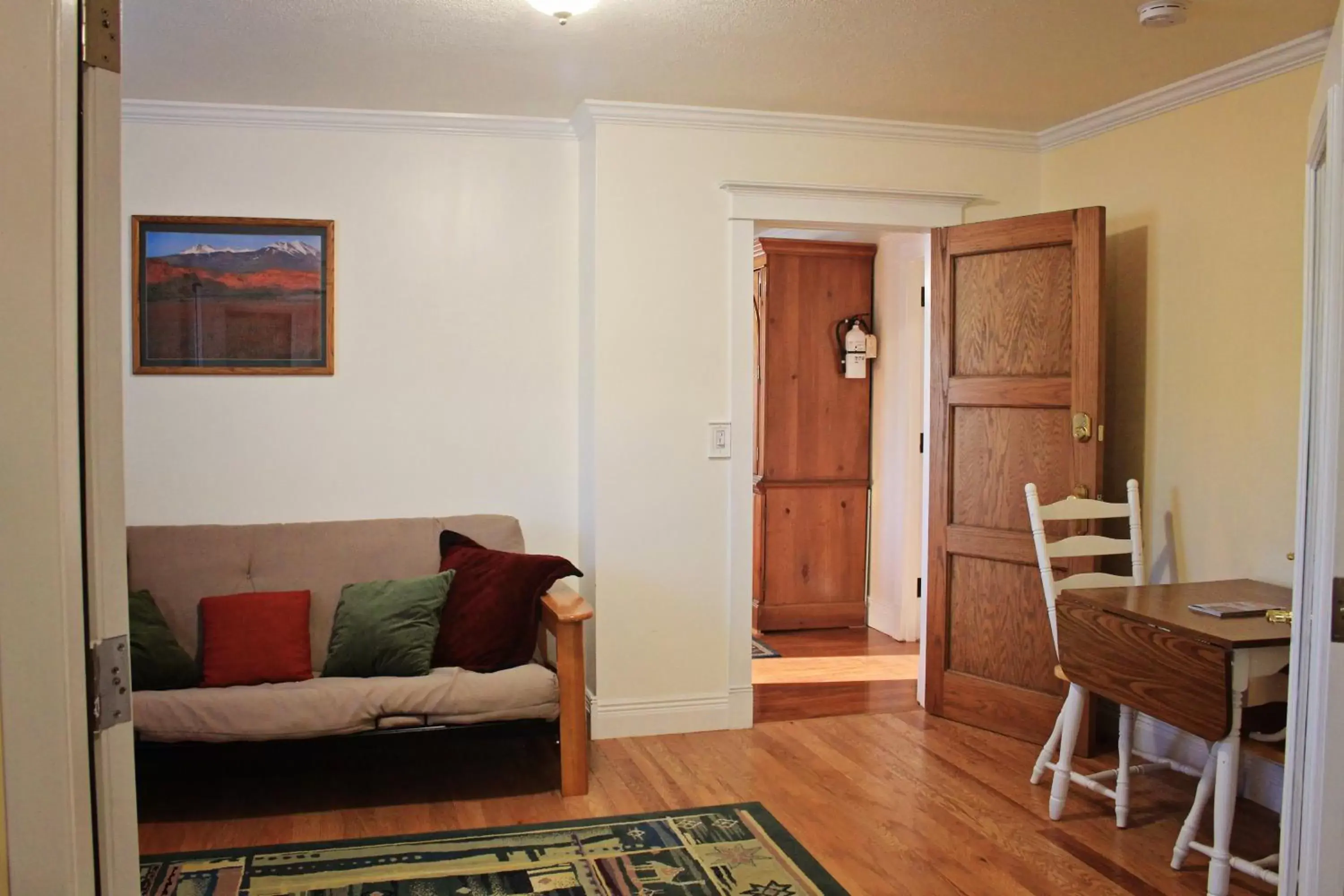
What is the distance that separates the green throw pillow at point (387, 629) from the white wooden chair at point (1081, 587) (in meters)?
1.92

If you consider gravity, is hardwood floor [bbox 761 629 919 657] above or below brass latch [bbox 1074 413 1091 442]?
below

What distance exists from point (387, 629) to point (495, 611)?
342mm

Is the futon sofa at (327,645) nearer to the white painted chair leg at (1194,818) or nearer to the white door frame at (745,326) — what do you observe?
the white door frame at (745,326)

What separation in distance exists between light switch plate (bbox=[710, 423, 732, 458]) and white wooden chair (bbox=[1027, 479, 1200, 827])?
107cm

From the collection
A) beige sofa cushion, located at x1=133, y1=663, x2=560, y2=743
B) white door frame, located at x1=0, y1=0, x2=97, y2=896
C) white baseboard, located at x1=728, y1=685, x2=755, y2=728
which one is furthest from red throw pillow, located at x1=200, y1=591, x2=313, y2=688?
white door frame, located at x1=0, y1=0, x2=97, y2=896

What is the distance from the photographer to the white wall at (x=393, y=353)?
3850 mm

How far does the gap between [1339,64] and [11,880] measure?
206 centimetres

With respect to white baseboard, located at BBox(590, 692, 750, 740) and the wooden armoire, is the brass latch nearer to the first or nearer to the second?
white baseboard, located at BBox(590, 692, 750, 740)

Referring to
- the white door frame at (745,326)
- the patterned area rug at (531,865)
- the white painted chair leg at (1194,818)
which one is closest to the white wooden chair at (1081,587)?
the white painted chair leg at (1194,818)

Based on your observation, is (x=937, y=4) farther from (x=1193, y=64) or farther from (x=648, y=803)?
(x=648, y=803)

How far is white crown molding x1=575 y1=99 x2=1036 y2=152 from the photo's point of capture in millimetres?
3861

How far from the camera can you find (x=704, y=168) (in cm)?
397

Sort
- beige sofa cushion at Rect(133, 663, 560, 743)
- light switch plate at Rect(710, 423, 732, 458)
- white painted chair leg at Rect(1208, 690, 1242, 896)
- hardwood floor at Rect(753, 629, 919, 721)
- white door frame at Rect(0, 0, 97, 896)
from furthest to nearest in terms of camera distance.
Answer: hardwood floor at Rect(753, 629, 919, 721), light switch plate at Rect(710, 423, 732, 458), beige sofa cushion at Rect(133, 663, 560, 743), white painted chair leg at Rect(1208, 690, 1242, 896), white door frame at Rect(0, 0, 97, 896)

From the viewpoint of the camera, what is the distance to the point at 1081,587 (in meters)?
3.52
